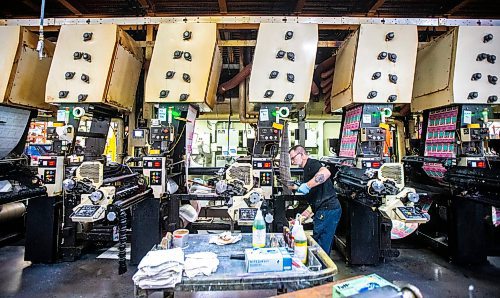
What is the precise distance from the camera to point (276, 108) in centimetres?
357

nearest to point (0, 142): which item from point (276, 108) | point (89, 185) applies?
point (89, 185)

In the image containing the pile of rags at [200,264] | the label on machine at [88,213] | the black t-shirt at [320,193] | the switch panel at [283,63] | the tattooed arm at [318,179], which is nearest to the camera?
the pile of rags at [200,264]

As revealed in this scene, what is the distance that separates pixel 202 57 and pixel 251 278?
Answer: 2784 millimetres

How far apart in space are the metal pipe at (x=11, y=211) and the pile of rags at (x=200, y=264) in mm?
4061

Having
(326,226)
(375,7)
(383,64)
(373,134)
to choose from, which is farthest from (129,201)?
(375,7)

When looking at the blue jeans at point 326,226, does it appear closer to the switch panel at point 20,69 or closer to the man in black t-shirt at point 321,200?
the man in black t-shirt at point 321,200

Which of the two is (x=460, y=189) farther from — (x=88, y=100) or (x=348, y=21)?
(x=88, y=100)

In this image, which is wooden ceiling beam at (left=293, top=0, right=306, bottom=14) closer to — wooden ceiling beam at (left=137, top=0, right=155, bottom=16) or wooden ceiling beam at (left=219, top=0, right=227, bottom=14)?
wooden ceiling beam at (left=219, top=0, right=227, bottom=14)

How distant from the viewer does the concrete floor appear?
9.71 ft

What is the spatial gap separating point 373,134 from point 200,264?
2574 millimetres

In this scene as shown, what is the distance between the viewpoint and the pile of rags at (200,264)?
1584 mm

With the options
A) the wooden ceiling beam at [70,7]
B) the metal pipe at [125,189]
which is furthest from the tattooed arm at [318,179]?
the wooden ceiling beam at [70,7]

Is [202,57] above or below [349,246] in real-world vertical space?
above

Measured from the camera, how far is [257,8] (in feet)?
15.1
